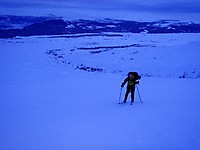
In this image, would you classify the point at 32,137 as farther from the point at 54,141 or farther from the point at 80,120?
the point at 80,120

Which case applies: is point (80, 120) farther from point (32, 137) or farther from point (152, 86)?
point (152, 86)

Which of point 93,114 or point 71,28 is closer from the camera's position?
point 93,114

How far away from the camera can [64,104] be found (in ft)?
35.6

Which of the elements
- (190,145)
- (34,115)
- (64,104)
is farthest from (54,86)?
(190,145)

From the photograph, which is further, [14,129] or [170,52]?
[170,52]

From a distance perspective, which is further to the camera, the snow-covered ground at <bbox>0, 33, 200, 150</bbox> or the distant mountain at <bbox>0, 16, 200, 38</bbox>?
the distant mountain at <bbox>0, 16, 200, 38</bbox>

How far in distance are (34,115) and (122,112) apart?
3.30 meters

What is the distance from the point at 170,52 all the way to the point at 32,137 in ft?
81.6

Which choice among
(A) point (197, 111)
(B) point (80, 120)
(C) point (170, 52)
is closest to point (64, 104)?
(B) point (80, 120)

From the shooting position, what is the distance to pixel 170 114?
29.0 feet

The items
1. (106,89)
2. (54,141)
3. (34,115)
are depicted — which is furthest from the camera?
(106,89)

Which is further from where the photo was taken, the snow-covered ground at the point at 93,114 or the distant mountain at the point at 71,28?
the distant mountain at the point at 71,28

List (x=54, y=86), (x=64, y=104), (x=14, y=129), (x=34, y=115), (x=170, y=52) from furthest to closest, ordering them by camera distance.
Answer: (x=170, y=52), (x=54, y=86), (x=64, y=104), (x=34, y=115), (x=14, y=129)

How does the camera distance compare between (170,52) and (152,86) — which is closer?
(152,86)
